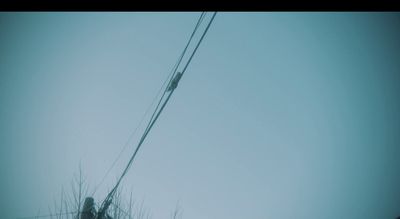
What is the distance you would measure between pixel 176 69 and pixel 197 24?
0.86 m

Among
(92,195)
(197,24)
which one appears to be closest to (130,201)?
(92,195)

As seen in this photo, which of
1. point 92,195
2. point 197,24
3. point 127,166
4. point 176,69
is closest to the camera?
point 197,24
